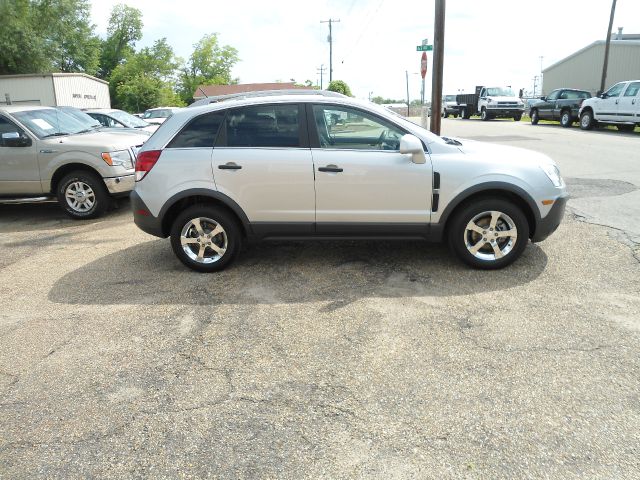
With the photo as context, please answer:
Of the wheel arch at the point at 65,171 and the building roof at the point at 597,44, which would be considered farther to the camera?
the building roof at the point at 597,44

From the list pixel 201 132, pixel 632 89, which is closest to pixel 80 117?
pixel 201 132

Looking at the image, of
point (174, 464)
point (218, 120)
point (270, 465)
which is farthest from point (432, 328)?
point (218, 120)

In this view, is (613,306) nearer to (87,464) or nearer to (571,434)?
(571,434)

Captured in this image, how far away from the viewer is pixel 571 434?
2.70 meters

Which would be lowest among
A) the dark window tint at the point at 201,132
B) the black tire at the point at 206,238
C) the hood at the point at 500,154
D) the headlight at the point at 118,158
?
the black tire at the point at 206,238

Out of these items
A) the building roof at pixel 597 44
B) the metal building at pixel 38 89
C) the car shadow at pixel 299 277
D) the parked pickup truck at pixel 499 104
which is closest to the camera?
the car shadow at pixel 299 277

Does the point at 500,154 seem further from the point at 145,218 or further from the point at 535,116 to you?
the point at 535,116

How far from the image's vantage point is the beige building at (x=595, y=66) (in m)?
39.9

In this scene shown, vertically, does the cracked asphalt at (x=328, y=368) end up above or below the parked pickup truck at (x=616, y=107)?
below

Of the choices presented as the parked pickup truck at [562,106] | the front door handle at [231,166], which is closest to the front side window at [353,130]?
the front door handle at [231,166]

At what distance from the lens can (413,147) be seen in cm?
471

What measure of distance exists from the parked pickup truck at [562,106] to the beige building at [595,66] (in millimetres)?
17739

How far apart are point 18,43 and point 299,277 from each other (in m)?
43.2

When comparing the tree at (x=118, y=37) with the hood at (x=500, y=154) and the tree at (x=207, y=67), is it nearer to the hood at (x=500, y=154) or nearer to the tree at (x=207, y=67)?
the tree at (x=207, y=67)
